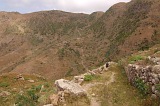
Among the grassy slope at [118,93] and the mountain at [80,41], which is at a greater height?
the grassy slope at [118,93]

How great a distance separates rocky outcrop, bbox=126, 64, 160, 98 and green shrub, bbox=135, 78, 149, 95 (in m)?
0.17

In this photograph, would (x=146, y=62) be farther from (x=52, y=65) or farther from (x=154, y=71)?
(x=52, y=65)

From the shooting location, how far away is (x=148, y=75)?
17.0 metres

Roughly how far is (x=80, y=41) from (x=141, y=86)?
128 meters

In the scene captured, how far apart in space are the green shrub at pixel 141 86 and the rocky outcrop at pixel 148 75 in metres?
0.17

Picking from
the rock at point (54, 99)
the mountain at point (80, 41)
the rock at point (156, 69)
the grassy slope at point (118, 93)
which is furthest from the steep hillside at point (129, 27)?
the rock at point (54, 99)

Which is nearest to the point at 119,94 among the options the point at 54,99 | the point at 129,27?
the point at 54,99

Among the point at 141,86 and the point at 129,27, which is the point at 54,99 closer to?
the point at 141,86

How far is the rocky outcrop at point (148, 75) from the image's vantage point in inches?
631

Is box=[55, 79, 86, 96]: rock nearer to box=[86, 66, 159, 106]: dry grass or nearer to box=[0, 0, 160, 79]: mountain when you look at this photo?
box=[86, 66, 159, 106]: dry grass

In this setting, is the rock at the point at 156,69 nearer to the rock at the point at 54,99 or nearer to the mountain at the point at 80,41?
the rock at the point at 54,99

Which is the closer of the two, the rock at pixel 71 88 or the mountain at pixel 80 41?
the rock at pixel 71 88

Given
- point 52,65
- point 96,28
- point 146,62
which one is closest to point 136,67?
point 146,62

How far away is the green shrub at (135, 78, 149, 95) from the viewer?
1688cm
